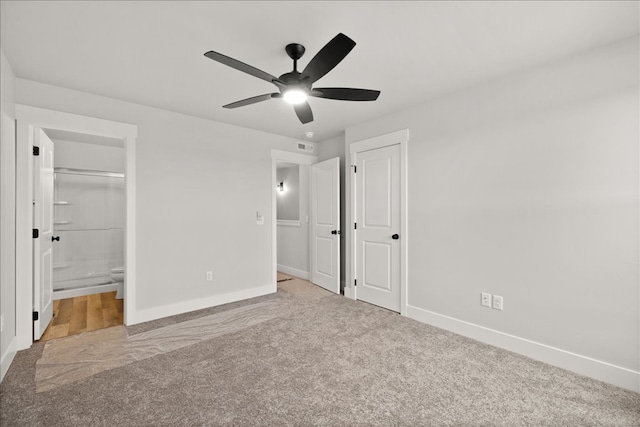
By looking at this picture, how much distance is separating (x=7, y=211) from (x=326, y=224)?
347 cm

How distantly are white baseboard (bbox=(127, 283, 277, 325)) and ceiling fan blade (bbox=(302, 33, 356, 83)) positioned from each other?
10.1 feet

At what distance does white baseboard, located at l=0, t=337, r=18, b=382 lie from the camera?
212cm

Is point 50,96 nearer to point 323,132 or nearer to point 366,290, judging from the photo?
point 323,132

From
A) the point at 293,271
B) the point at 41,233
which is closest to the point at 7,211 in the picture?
the point at 41,233

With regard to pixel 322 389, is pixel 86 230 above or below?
above

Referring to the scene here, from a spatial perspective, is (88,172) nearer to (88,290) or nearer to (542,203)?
(88,290)

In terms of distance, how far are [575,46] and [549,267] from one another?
1721 millimetres

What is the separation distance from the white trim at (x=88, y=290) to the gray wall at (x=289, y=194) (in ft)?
9.85

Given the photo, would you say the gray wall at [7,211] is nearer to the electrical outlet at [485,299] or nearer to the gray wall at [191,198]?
the gray wall at [191,198]

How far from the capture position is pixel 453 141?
3.00 meters

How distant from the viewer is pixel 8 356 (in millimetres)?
2281

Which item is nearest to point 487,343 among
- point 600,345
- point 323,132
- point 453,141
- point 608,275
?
point 600,345

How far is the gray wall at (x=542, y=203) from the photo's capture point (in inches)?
81.9

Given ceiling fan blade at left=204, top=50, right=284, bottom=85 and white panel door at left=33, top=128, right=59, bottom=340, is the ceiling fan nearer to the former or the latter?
ceiling fan blade at left=204, top=50, right=284, bottom=85
